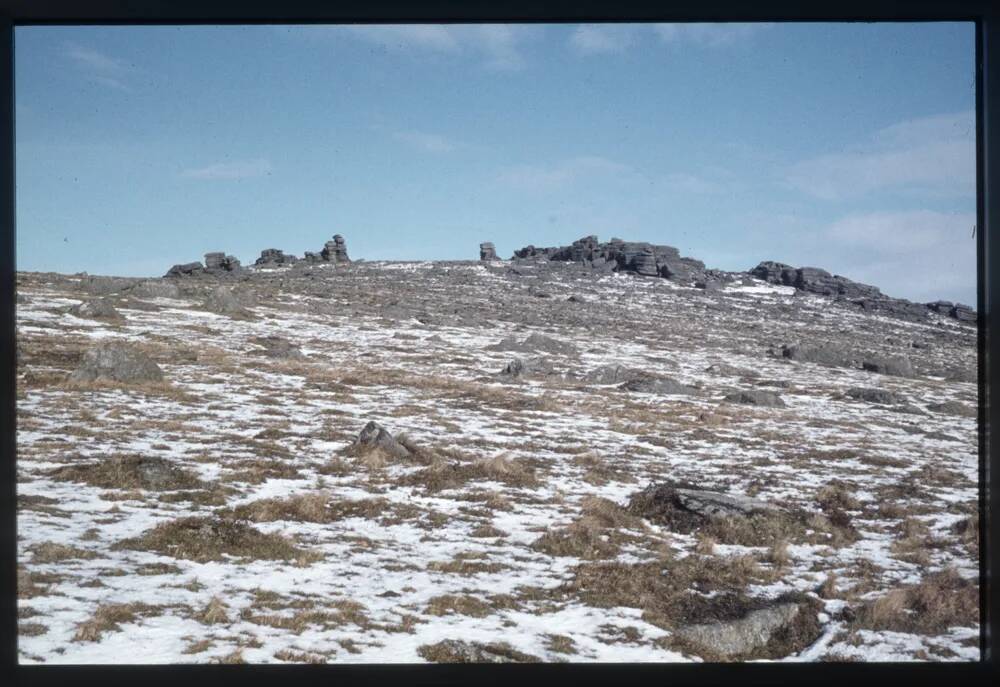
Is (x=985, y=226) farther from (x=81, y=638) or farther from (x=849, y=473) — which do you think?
(x=849, y=473)

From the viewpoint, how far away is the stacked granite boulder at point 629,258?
90750 mm

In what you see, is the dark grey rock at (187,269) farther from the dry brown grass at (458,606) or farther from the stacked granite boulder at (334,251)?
the dry brown grass at (458,606)

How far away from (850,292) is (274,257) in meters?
81.6

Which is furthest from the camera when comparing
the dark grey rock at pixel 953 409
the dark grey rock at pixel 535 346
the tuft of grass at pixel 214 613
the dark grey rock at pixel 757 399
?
the dark grey rock at pixel 535 346

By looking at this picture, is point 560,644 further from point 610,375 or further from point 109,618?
point 610,375

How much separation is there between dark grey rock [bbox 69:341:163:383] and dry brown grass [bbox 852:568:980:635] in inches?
572

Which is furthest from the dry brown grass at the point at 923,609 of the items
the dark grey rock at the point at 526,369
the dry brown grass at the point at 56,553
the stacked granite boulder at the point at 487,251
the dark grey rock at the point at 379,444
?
the stacked granite boulder at the point at 487,251

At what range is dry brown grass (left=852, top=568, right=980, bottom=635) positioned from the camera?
17.5 ft

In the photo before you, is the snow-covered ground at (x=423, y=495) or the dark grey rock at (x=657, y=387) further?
the dark grey rock at (x=657, y=387)

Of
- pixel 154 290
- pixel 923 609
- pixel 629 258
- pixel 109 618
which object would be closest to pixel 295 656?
pixel 109 618

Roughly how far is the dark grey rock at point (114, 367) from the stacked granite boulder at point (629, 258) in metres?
76.9

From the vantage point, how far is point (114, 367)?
14.6 metres

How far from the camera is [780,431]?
1581cm
